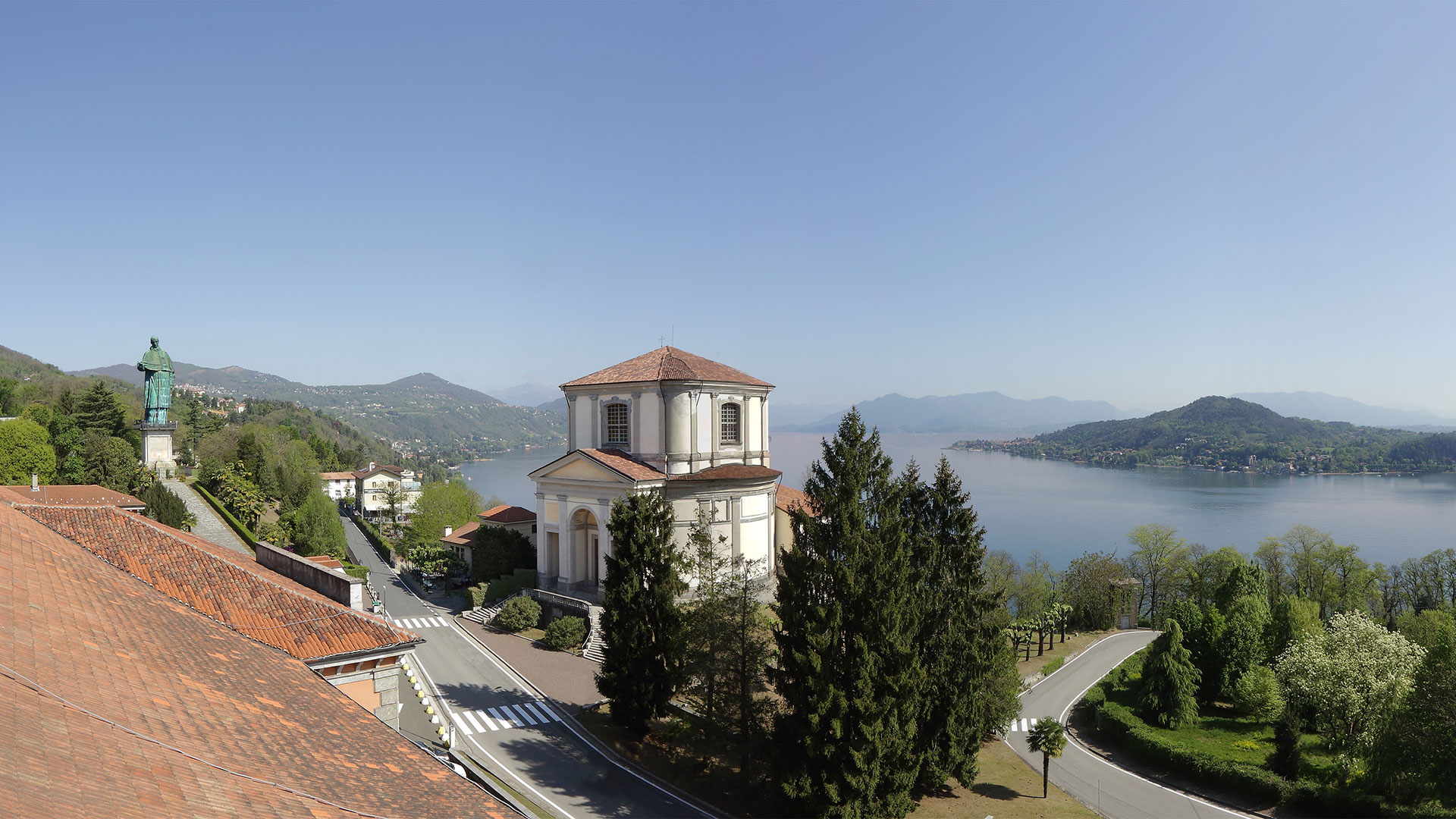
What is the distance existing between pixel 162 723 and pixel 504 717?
18992 millimetres

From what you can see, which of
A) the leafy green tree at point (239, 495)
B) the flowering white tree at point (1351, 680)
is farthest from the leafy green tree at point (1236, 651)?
the leafy green tree at point (239, 495)

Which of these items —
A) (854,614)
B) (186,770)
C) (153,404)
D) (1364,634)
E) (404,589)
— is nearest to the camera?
(186,770)

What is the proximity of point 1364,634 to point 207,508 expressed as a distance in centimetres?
6486

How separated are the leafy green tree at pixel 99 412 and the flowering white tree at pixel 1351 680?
2970 inches

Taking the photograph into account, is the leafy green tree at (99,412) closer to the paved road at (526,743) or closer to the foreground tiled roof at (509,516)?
the foreground tiled roof at (509,516)

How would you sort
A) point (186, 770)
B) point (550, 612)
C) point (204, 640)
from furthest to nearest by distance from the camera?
point (550, 612)
point (204, 640)
point (186, 770)

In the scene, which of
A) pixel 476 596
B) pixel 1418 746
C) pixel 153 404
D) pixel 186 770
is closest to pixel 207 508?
pixel 153 404

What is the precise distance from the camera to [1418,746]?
751 inches

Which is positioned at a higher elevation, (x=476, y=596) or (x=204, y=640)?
(x=204, y=640)

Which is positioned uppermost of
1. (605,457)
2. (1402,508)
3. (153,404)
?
(153,404)

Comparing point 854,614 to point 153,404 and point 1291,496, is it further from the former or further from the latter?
point 1291,496

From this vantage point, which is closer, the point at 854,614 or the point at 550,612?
the point at 854,614

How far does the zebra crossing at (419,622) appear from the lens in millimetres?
34906

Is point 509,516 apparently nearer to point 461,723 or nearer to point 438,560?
point 438,560
